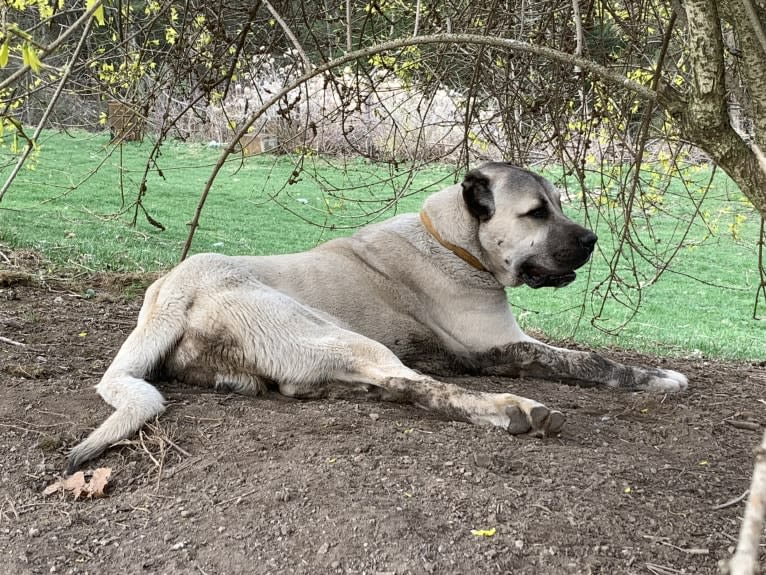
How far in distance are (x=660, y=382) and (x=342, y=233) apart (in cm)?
786

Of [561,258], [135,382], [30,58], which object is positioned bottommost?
[135,382]

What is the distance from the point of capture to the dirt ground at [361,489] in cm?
224

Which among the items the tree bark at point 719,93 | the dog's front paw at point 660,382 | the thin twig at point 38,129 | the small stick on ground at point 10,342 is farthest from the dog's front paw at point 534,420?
the small stick on ground at point 10,342

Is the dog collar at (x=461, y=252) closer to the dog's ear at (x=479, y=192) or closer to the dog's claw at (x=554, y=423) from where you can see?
the dog's ear at (x=479, y=192)

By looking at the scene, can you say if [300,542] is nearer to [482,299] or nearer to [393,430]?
[393,430]

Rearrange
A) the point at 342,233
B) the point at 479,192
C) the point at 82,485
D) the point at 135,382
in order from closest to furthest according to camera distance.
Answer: the point at 82,485
the point at 135,382
the point at 479,192
the point at 342,233

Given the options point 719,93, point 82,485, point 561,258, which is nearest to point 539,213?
point 561,258

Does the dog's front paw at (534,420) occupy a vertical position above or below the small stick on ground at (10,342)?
above

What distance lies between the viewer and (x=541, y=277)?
4488 millimetres

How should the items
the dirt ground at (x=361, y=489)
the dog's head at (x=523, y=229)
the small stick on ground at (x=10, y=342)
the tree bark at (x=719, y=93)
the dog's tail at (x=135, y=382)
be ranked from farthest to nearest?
the dog's head at (x=523, y=229) < the small stick on ground at (x=10, y=342) < the dog's tail at (x=135, y=382) < the tree bark at (x=719, y=93) < the dirt ground at (x=361, y=489)

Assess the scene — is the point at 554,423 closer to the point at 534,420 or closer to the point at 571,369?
the point at 534,420

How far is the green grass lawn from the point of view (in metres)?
6.35

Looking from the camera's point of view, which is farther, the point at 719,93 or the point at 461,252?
the point at 461,252

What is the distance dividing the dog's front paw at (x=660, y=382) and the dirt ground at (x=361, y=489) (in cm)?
45
